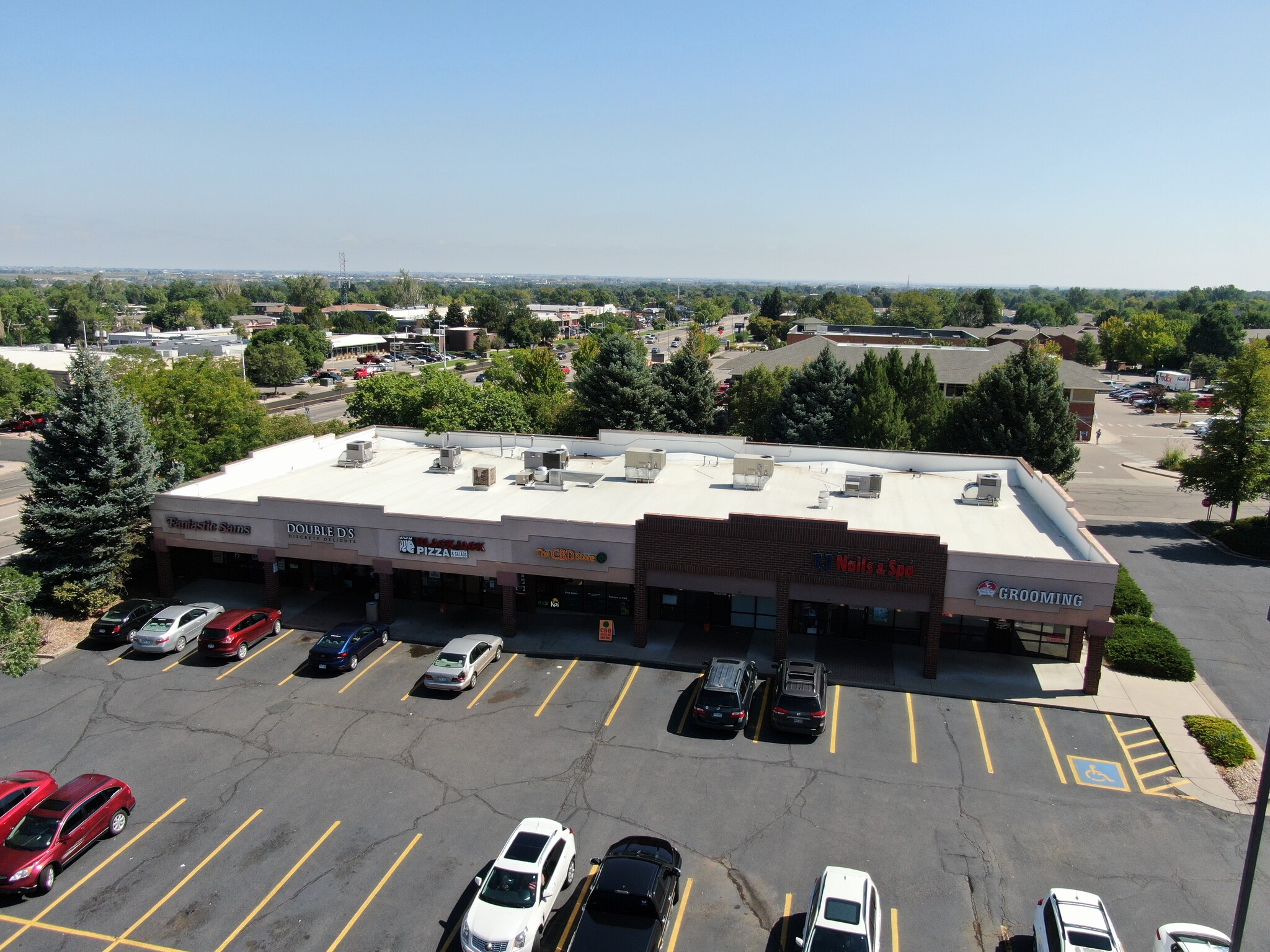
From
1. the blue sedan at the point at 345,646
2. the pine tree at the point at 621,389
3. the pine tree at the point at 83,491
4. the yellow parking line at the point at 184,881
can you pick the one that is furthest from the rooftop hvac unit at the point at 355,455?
the yellow parking line at the point at 184,881

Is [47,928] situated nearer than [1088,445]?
Yes

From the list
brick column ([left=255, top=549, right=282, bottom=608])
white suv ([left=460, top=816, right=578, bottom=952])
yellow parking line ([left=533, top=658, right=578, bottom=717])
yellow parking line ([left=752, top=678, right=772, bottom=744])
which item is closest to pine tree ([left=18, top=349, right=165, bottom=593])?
brick column ([left=255, top=549, right=282, bottom=608])

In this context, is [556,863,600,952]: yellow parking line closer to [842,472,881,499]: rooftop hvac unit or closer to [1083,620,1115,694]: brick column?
[1083,620,1115,694]: brick column

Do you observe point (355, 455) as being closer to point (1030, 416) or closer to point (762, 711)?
point (762, 711)

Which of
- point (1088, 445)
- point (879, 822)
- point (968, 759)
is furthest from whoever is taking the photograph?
point (1088, 445)

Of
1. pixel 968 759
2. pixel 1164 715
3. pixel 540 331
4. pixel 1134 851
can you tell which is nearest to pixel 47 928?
pixel 968 759

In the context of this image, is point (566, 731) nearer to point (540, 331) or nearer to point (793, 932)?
point (793, 932)
